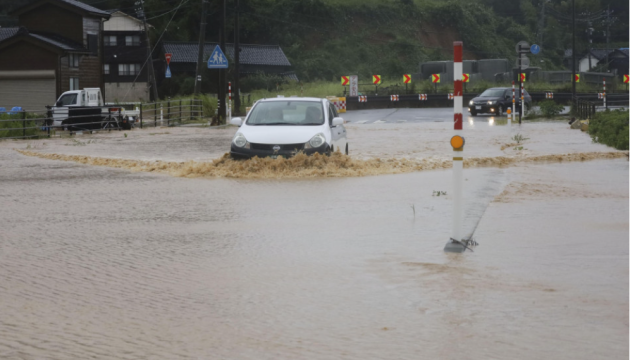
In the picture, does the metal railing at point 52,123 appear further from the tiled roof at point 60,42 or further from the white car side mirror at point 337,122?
the white car side mirror at point 337,122

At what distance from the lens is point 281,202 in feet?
41.1

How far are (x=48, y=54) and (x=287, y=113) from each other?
37.5m

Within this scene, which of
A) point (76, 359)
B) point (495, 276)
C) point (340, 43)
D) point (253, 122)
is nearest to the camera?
point (76, 359)

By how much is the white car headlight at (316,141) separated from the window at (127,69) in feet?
230

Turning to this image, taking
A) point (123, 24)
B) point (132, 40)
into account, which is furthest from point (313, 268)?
point (123, 24)

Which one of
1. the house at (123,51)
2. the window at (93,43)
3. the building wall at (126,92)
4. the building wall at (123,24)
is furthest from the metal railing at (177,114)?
the building wall at (123,24)

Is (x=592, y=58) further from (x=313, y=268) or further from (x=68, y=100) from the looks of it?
(x=313, y=268)

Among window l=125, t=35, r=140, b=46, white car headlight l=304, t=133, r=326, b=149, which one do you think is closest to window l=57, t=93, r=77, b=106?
white car headlight l=304, t=133, r=326, b=149

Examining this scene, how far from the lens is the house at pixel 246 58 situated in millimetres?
85562

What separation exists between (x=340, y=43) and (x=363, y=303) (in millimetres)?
99218

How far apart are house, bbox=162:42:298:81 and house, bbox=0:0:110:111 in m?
28.6

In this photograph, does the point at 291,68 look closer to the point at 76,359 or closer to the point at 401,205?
the point at 401,205

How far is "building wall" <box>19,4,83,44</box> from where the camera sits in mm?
55344

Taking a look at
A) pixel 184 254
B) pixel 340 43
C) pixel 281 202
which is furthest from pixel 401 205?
pixel 340 43
